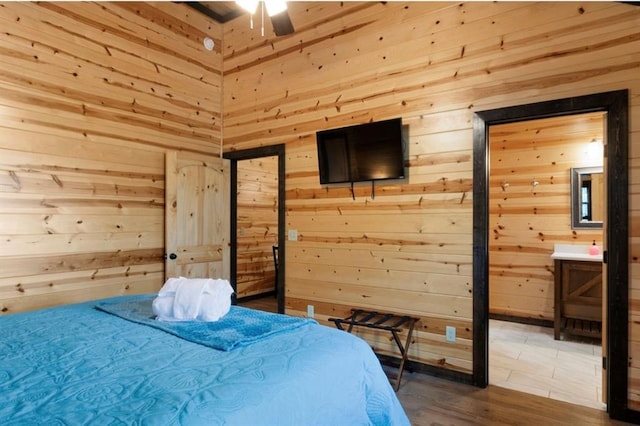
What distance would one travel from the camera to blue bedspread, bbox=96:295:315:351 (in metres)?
1.59

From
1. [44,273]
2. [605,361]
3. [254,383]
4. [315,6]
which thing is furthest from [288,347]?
[315,6]

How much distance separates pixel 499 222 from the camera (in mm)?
4891

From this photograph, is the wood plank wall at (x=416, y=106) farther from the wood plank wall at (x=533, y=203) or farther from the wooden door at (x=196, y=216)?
the wood plank wall at (x=533, y=203)

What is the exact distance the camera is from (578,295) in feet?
13.0

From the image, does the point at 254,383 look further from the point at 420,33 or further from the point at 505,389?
the point at 420,33

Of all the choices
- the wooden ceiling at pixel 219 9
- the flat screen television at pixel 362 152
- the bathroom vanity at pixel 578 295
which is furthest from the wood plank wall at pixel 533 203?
the wooden ceiling at pixel 219 9

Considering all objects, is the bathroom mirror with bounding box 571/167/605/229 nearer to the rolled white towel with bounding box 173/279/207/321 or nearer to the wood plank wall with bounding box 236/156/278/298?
the wood plank wall with bounding box 236/156/278/298

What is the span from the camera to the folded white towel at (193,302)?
75.9 inches

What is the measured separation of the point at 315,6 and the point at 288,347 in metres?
3.51

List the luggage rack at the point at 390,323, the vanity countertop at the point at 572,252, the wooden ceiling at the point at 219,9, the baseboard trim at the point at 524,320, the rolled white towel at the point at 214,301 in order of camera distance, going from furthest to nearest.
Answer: the baseboard trim at the point at 524,320 → the wooden ceiling at the point at 219,9 → the vanity countertop at the point at 572,252 → the luggage rack at the point at 390,323 → the rolled white towel at the point at 214,301

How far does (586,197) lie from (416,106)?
266 cm

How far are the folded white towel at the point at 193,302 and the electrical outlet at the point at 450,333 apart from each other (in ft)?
6.31

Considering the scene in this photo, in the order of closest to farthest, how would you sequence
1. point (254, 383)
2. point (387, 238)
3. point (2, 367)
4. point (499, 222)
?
point (254, 383) < point (2, 367) < point (387, 238) < point (499, 222)

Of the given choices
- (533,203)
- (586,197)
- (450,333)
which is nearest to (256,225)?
(450,333)
